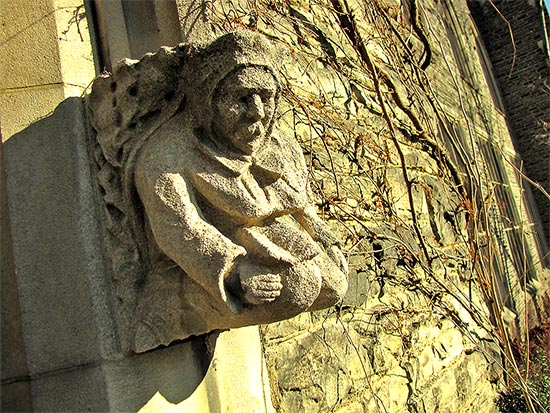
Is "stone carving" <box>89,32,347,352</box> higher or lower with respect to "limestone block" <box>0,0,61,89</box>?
lower

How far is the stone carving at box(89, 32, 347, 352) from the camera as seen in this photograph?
1.40 meters

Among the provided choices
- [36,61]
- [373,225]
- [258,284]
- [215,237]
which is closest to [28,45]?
[36,61]

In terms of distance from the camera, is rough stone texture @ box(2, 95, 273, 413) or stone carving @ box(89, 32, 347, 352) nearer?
stone carving @ box(89, 32, 347, 352)

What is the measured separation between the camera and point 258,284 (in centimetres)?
137

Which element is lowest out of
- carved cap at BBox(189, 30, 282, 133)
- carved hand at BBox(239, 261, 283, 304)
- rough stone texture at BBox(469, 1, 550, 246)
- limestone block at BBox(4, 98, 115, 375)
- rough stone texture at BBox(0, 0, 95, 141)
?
carved hand at BBox(239, 261, 283, 304)

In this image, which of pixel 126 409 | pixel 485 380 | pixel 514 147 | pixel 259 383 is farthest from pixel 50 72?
pixel 514 147

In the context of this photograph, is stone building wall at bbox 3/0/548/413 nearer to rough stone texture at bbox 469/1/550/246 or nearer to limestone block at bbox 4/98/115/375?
limestone block at bbox 4/98/115/375

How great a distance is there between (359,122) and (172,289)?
225 cm

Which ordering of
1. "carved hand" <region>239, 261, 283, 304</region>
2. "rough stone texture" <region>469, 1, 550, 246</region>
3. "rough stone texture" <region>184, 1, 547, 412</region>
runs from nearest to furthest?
"carved hand" <region>239, 261, 283, 304</region>, "rough stone texture" <region>184, 1, 547, 412</region>, "rough stone texture" <region>469, 1, 550, 246</region>

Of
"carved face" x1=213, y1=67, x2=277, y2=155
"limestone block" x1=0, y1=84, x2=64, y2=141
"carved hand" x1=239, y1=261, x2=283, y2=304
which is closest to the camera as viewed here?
"carved hand" x1=239, y1=261, x2=283, y2=304

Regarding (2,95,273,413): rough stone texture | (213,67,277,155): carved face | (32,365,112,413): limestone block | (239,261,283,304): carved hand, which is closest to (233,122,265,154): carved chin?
(213,67,277,155): carved face

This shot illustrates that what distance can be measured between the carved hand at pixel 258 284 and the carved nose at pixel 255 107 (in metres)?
0.44

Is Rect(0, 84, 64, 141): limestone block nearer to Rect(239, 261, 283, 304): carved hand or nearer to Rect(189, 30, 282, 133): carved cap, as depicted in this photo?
Rect(189, 30, 282, 133): carved cap

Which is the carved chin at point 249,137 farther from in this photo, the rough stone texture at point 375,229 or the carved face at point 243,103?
the rough stone texture at point 375,229
